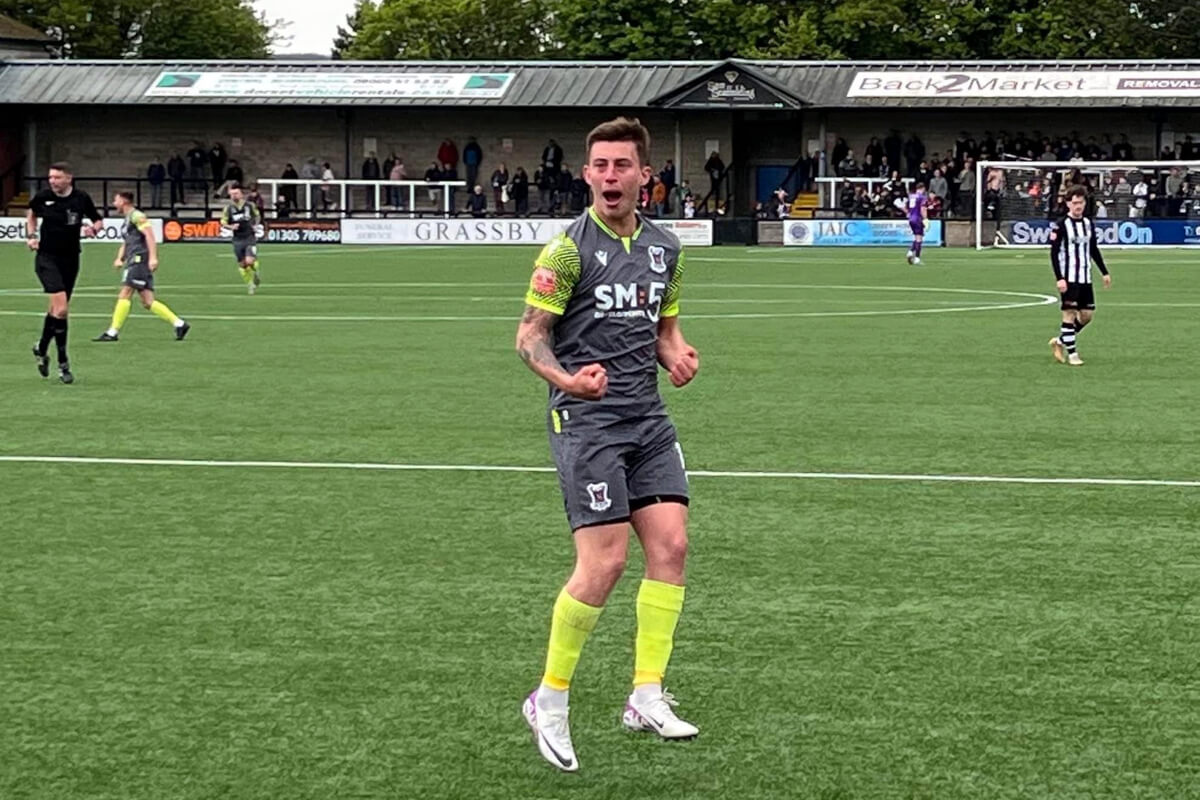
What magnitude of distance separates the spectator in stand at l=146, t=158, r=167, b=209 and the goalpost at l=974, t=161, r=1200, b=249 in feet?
80.2

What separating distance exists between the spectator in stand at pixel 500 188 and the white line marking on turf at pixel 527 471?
4269 cm

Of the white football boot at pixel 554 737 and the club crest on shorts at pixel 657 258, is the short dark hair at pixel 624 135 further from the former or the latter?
the white football boot at pixel 554 737

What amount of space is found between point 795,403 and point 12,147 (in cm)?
5368

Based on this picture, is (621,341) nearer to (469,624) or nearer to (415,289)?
(469,624)

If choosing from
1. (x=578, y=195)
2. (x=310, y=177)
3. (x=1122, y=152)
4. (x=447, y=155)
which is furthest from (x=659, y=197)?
(x=1122, y=152)

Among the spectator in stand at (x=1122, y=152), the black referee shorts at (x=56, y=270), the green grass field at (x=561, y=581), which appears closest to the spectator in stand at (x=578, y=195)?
the spectator in stand at (x=1122, y=152)

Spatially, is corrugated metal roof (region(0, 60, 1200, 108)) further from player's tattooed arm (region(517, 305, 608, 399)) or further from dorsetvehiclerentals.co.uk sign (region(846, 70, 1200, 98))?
player's tattooed arm (region(517, 305, 608, 399))

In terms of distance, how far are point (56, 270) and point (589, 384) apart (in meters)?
13.4

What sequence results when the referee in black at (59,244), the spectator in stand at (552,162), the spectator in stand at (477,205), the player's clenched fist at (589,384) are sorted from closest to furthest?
the player's clenched fist at (589,384) < the referee in black at (59,244) < the spectator in stand at (477,205) < the spectator in stand at (552,162)

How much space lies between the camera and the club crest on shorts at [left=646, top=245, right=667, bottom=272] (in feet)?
22.9

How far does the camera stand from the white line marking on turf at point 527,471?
1262cm

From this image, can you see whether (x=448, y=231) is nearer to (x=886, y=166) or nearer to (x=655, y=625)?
(x=886, y=166)

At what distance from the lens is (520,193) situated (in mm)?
58312

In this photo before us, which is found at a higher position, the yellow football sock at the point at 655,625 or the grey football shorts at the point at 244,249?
the grey football shorts at the point at 244,249
